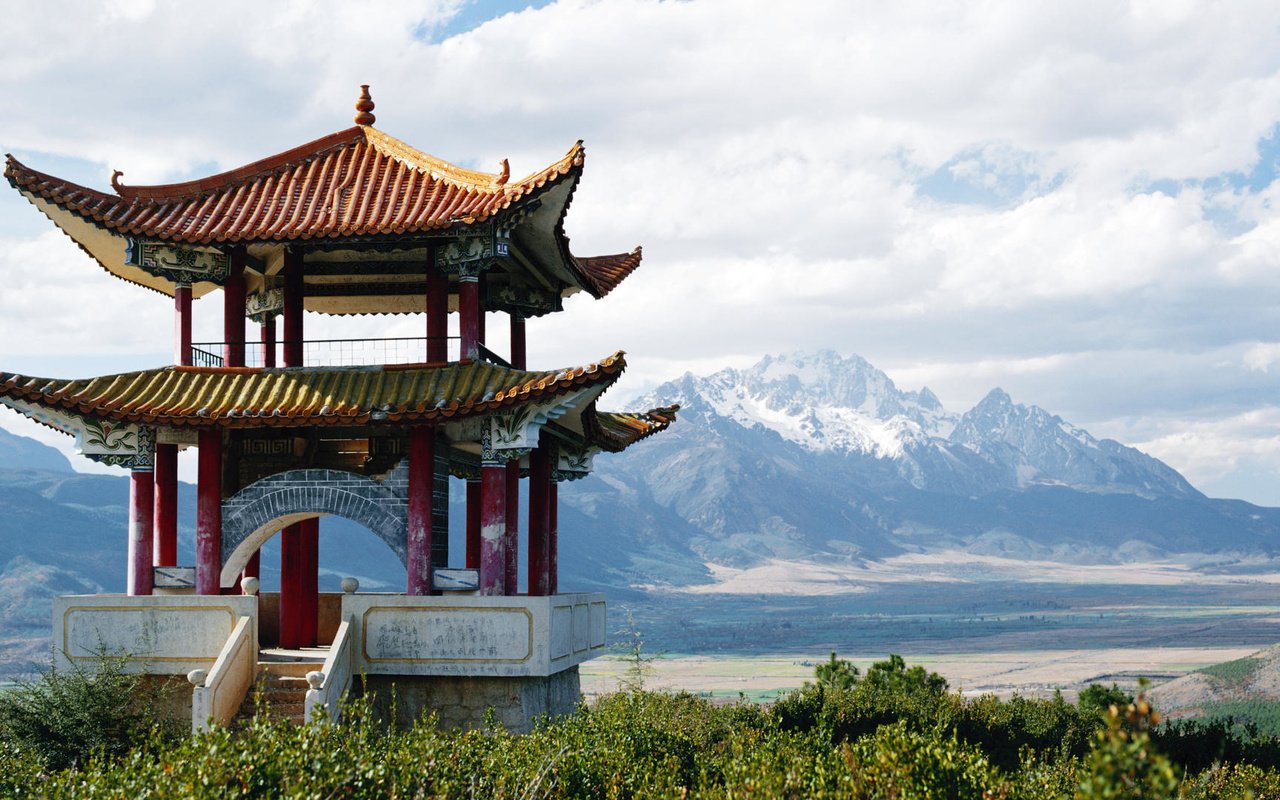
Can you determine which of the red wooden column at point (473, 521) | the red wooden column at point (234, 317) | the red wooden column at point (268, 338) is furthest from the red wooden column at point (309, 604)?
the red wooden column at point (234, 317)

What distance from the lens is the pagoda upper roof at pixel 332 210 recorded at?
26266mm

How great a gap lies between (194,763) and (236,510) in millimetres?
10815

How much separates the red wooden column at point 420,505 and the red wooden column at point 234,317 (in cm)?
406

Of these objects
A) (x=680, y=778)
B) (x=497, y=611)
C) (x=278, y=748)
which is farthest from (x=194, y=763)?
(x=497, y=611)

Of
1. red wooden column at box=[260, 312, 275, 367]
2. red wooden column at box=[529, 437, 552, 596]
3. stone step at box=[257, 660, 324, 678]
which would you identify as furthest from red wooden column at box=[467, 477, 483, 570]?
stone step at box=[257, 660, 324, 678]

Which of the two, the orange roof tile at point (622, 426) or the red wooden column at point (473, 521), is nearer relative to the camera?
the orange roof tile at point (622, 426)

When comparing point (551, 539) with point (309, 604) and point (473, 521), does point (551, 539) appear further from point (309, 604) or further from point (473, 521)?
point (309, 604)

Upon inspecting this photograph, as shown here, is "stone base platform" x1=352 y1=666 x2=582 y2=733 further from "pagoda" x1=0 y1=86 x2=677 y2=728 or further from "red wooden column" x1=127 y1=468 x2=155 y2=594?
"red wooden column" x1=127 y1=468 x2=155 y2=594

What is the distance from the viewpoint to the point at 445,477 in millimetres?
27047

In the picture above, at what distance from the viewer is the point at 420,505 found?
2575 centimetres

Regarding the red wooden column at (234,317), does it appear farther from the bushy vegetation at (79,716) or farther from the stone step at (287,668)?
the bushy vegetation at (79,716)

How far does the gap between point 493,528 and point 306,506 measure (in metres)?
3.21

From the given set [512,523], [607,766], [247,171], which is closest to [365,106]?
[247,171]

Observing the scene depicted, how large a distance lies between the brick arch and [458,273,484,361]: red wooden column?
2.63m
